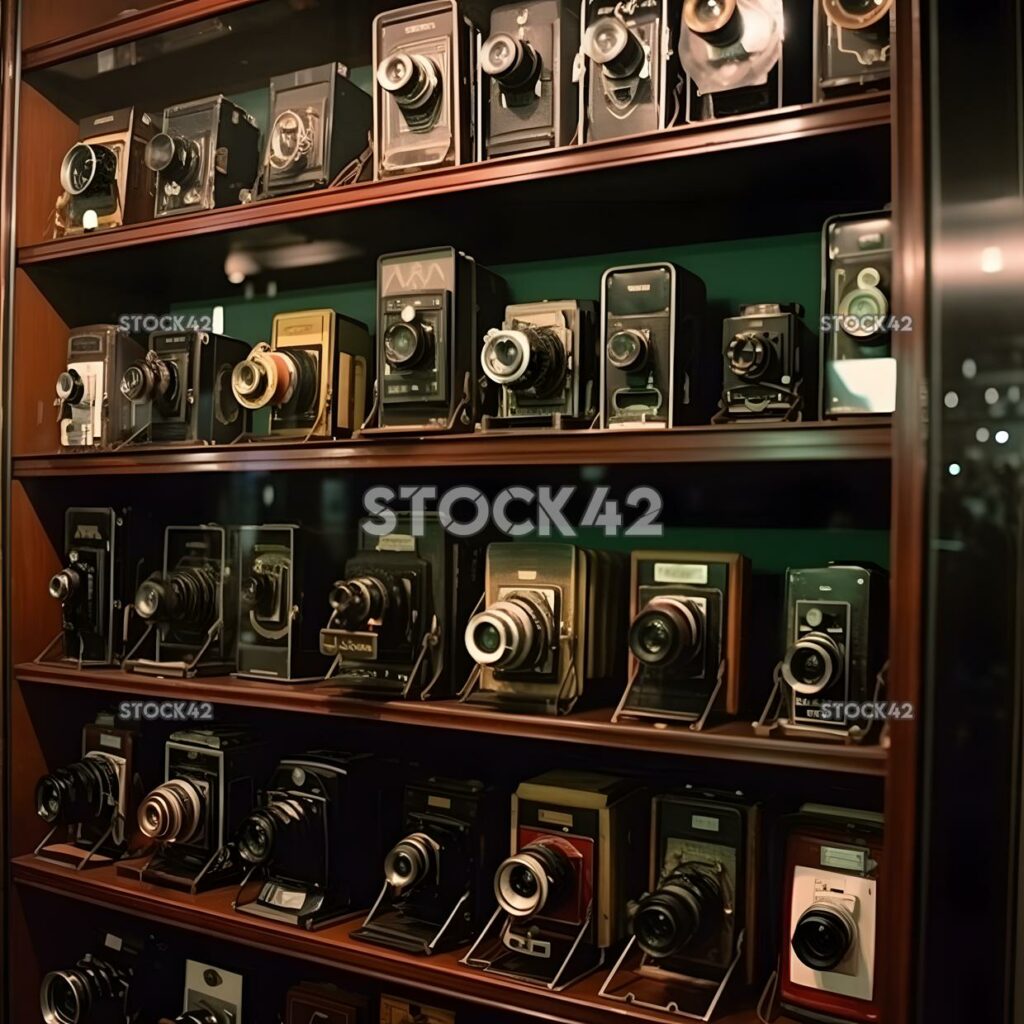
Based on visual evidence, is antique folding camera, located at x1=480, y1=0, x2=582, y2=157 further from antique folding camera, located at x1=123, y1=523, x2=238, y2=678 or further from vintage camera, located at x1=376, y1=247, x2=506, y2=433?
antique folding camera, located at x1=123, y1=523, x2=238, y2=678

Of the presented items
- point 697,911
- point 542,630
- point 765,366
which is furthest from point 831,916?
point 765,366

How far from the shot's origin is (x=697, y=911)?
1.60 m

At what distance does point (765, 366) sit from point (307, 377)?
920 mm

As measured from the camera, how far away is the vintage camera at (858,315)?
1.51m

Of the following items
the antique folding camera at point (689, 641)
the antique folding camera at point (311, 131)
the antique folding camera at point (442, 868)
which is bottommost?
the antique folding camera at point (442, 868)

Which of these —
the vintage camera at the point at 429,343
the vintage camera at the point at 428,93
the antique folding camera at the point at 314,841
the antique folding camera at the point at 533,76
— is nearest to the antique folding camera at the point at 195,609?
the antique folding camera at the point at 314,841

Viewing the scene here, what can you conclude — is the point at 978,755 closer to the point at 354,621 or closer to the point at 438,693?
the point at 438,693

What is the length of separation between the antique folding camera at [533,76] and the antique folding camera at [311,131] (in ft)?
1.26

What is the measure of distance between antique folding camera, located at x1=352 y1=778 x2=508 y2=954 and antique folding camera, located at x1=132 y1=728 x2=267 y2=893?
1.34 ft

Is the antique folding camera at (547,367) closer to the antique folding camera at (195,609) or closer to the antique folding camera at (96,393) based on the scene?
the antique folding camera at (195,609)

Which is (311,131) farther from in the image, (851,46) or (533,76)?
(851,46)

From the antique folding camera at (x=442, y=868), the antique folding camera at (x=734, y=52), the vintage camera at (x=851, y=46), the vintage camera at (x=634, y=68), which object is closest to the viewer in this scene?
the vintage camera at (x=851, y=46)

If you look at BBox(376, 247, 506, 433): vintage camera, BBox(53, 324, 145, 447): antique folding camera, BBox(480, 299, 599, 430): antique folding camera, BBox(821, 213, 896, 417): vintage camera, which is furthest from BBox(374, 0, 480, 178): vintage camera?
BBox(53, 324, 145, 447): antique folding camera

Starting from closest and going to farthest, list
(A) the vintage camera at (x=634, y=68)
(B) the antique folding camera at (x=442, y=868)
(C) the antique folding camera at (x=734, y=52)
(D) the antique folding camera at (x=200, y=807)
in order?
(C) the antique folding camera at (x=734, y=52)
(A) the vintage camera at (x=634, y=68)
(B) the antique folding camera at (x=442, y=868)
(D) the antique folding camera at (x=200, y=807)
